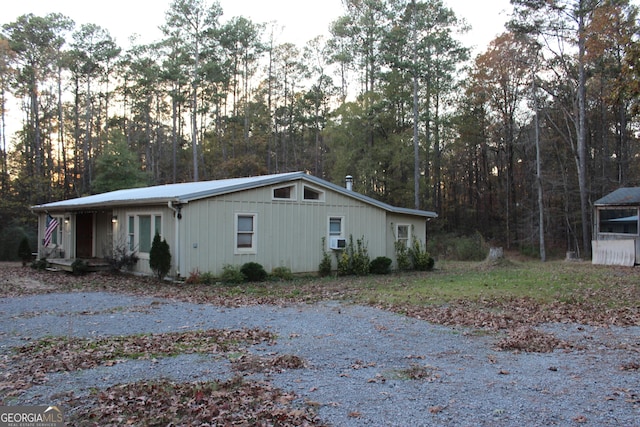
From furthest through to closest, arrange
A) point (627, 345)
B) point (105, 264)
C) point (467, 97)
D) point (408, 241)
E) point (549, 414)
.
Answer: point (467, 97), point (408, 241), point (105, 264), point (627, 345), point (549, 414)

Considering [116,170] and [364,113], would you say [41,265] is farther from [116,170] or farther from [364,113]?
[364,113]

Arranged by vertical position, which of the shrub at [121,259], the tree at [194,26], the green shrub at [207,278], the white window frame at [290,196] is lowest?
the green shrub at [207,278]

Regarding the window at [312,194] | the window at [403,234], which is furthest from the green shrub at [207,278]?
the window at [403,234]

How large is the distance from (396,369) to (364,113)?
84.6ft

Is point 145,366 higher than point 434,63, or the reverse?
point 434,63

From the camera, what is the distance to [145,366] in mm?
5406

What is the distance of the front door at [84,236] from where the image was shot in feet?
64.6

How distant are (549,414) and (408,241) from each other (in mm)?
14817

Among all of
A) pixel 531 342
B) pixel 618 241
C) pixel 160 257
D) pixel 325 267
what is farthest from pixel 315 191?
pixel 618 241

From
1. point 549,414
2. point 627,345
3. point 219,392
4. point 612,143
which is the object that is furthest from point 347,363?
point 612,143

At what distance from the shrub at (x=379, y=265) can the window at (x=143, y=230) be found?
7.07 m

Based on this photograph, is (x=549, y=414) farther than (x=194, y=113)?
No

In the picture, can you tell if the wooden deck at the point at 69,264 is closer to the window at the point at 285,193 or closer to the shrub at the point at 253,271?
the shrub at the point at 253,271

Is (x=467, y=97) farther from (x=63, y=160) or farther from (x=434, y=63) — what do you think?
(x=63, y=160)
